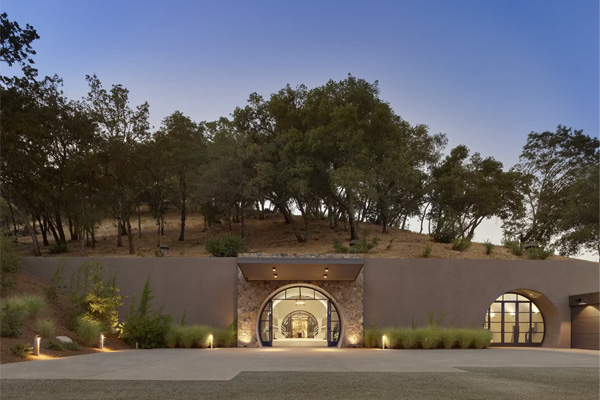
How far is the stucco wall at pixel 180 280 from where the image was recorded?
57.8 ft

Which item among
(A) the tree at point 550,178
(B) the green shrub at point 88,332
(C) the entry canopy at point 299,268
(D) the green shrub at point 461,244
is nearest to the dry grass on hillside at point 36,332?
(B) the green shrub at point 88,332

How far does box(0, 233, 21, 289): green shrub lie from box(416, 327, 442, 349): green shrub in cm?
1220

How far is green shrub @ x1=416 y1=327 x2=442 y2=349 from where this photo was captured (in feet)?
53.3

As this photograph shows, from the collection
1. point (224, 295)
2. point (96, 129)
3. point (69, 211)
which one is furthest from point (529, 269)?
point (69, 211)

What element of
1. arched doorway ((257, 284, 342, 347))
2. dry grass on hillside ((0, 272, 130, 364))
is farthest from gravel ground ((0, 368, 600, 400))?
arched doorway ((257, 284, 342, 347))

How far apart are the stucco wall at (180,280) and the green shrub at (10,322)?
527cm

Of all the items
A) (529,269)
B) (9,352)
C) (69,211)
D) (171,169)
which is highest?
(171,169)

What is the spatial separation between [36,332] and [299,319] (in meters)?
14.1

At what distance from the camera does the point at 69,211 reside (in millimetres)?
26953

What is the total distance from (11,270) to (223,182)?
10889 mm

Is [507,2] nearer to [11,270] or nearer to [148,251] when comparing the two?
[11,270]

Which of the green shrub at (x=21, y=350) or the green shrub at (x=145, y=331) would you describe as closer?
the green shrub at (x=21, y=350)

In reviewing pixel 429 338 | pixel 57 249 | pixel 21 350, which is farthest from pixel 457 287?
pixel 57 249

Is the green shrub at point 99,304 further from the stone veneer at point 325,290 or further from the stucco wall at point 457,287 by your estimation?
the stucco wall at point 457,287
